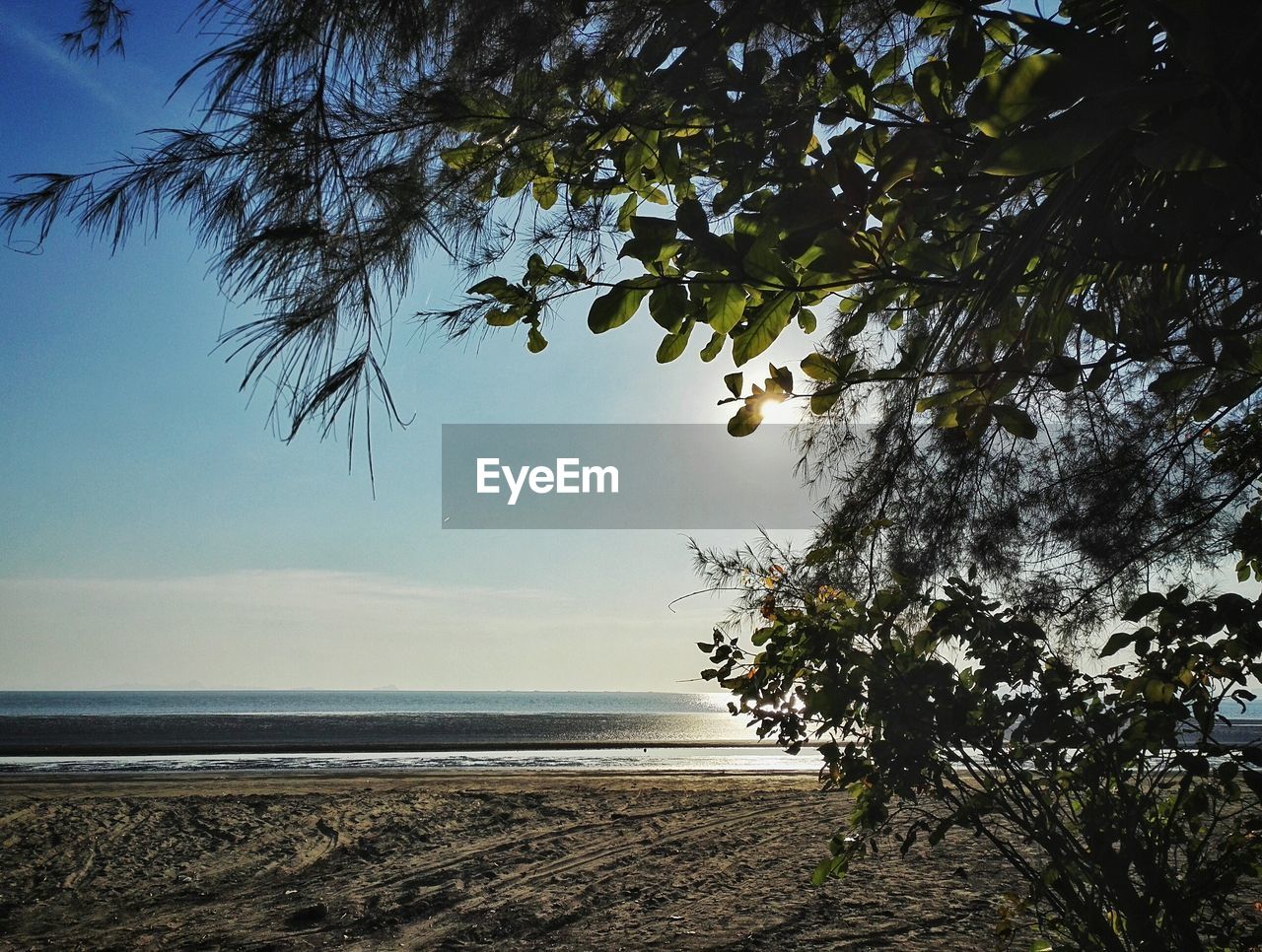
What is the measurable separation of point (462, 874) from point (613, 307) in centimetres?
576

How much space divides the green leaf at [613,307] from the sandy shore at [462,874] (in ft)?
13.1

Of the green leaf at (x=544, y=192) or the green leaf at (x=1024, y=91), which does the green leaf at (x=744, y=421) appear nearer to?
the green leaf at (x=544, y=192)

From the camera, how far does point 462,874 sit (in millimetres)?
6160

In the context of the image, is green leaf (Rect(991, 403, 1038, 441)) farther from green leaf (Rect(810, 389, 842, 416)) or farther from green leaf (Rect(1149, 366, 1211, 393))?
green leaf (Rect(1149, 366, 1211, 393))

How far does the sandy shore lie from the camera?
187 inches

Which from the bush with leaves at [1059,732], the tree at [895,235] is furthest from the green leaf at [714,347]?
the bush with leaves at [1059,732]

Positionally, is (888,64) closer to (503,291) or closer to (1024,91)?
(503,291)

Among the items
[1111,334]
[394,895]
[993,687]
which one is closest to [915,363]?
[1111,334]

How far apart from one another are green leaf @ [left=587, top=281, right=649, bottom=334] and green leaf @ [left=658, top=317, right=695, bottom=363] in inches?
4.4

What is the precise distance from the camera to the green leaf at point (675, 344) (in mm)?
1630

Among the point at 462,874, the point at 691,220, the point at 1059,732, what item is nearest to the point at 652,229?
the point at 691,220

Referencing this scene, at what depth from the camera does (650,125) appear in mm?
1763

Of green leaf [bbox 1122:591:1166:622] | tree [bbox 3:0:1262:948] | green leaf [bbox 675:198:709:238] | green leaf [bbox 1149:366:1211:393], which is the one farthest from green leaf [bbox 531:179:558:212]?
green leaf [bbox 1122:591:1166:622]

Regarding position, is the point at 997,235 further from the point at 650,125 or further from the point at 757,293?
the point at 650,125
